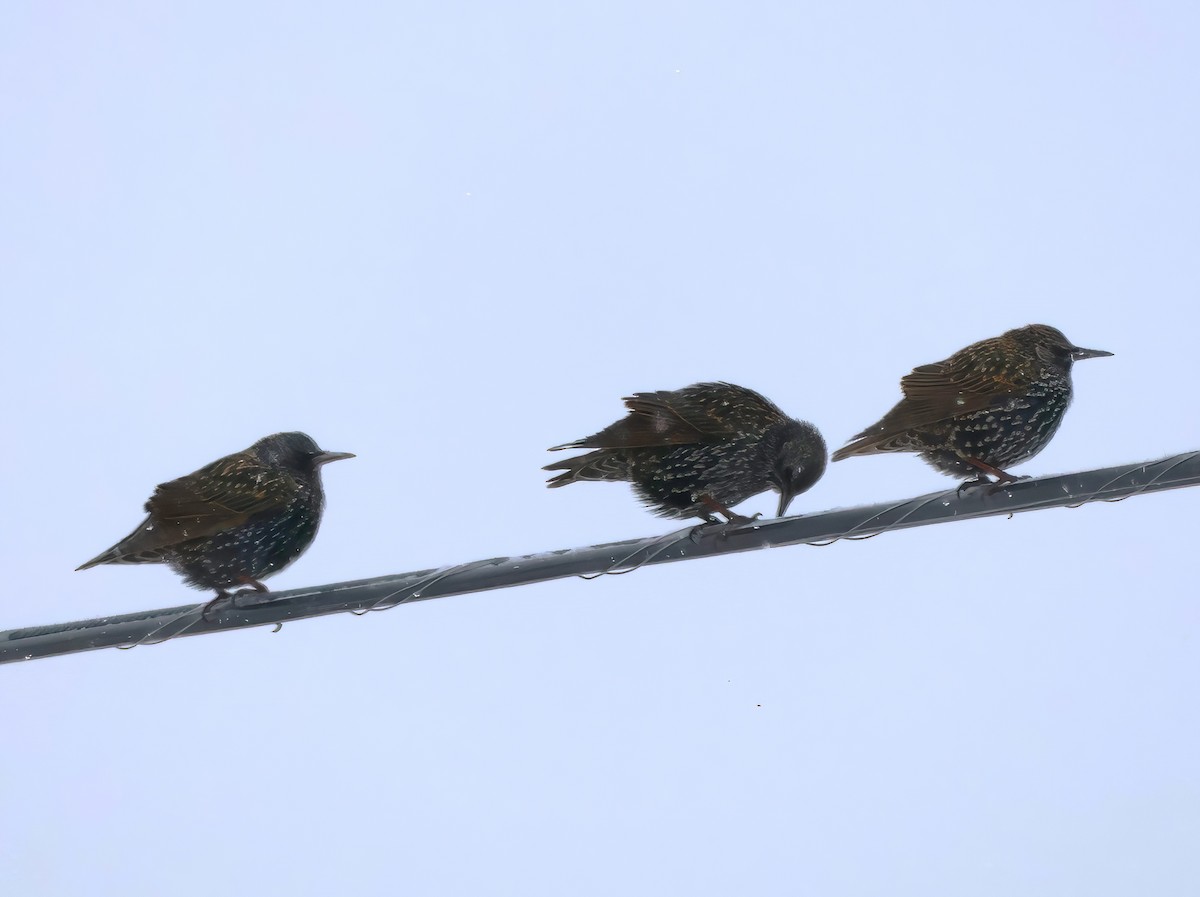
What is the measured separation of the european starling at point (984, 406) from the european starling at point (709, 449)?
0.63 ft

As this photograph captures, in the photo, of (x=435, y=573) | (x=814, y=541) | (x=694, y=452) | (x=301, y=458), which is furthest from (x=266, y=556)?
(x=814, y=541)

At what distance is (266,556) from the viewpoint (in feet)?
16.6

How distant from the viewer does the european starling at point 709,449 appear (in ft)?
16.7

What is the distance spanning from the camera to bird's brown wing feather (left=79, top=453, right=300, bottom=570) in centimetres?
503

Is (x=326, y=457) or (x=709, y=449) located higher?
(x=326, y=457)

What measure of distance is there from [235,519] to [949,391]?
8.73ft

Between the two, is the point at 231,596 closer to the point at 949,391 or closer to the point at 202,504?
the point at 202,504

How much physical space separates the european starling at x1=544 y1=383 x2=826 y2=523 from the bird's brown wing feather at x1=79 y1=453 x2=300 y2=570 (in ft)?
3.64

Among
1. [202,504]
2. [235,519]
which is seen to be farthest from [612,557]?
[202,504]

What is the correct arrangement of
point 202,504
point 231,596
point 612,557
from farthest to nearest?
1. point 202,504
2. point 231,596
3. point 612,557

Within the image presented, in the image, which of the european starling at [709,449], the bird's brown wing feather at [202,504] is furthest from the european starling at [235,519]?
the european starling at [709,449]

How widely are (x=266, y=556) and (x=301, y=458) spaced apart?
0.43m

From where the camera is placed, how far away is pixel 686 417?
5.16m

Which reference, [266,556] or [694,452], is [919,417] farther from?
[266,556]
